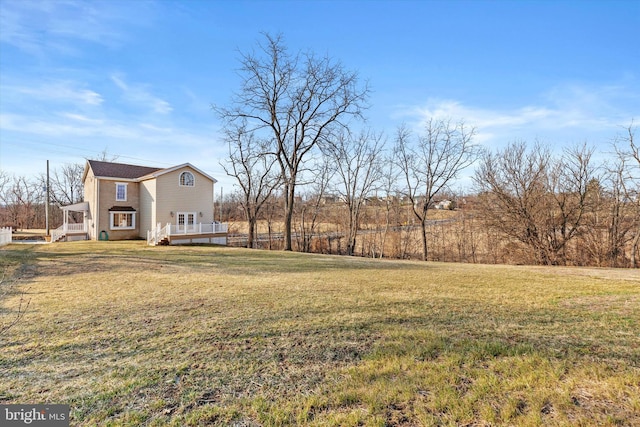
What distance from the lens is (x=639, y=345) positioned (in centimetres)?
333

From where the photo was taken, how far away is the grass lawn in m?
2.25

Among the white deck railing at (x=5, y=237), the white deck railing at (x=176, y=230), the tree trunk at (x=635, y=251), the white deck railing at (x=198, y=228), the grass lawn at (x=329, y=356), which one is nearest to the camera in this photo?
the grass lawn at (x=329, y=356)

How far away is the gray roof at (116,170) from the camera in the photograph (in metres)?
20.3

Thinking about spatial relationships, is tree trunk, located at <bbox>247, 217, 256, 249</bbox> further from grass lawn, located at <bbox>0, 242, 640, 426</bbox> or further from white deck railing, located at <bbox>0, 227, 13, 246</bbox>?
grass lawn, located at <bbox>0, 242, 640, 426</bbox>

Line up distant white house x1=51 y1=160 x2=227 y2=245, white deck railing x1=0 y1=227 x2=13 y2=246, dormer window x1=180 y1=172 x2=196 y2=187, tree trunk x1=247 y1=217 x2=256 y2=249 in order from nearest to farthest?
white deck railing x1=0 y1=227 x2=13 y2=246
distant white house x1=51 y1=160 x2=227 y2=245
dormer window x1=180 y1=172 x2=196 y2=187
tree trunk x1=247 y1=217 x2=256 y2=249

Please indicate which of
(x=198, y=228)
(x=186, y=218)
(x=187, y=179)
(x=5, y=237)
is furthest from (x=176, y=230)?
(x=5, y=237)

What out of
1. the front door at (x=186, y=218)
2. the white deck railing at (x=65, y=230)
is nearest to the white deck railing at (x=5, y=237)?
the white deck railing at (x=65, y=230)

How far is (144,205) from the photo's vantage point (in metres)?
20.8

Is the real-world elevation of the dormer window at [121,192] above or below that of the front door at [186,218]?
above

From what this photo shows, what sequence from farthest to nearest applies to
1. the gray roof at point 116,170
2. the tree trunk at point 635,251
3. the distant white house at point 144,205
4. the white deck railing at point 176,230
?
the gray roof at point 116,170
the distant white house at point 144,205
the white deck railing at point 176,230
the tree trunk at point 635,251

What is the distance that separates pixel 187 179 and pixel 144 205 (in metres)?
3.40

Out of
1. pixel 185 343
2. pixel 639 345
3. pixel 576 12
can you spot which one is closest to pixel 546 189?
pixel 576 12

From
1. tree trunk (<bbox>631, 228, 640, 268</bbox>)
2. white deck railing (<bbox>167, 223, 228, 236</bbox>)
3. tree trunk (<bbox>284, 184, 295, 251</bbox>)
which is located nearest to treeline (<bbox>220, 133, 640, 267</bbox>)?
tree trunk (<bbox>631, 228, 640, 268</bbox>)

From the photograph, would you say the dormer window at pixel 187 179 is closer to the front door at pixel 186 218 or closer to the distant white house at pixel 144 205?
the distant white house at pixel 144 205
